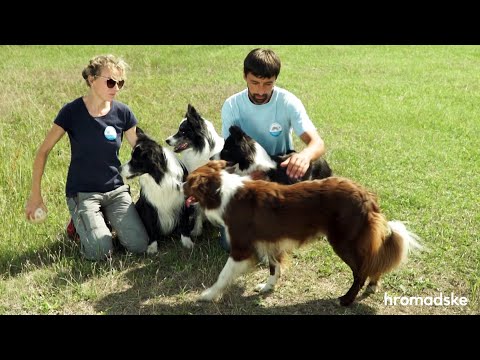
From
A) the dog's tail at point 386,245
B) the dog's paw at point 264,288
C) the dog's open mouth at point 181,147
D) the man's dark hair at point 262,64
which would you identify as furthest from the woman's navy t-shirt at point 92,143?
the dog's tail at point 386,245

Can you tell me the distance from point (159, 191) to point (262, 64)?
64.4 inches

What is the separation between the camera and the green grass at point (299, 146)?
164 inches

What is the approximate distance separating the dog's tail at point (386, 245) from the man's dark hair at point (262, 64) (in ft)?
5.37

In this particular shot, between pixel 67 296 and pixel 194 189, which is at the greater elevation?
pixel 194 189

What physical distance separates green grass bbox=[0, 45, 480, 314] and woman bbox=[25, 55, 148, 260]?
0.87 feet

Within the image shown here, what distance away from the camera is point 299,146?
7.96 m

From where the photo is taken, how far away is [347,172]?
680cm

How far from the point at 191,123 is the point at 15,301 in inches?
96.0

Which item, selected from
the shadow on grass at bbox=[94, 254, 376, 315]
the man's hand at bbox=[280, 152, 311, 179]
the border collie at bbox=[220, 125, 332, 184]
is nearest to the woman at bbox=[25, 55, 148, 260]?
the shadow on grass at bbox=[94, 254, 376, 315]

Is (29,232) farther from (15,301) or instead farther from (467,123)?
(467,123)

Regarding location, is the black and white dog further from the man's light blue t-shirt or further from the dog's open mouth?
the man's light blue t-shirt

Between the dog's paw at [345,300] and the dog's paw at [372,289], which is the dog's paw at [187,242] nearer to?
the dog's paw at [345,300]

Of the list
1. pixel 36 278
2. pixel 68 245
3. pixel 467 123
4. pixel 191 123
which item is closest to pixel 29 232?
pixel 68 245

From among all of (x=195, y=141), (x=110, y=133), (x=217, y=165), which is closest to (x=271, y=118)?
(x=195, y=141)
